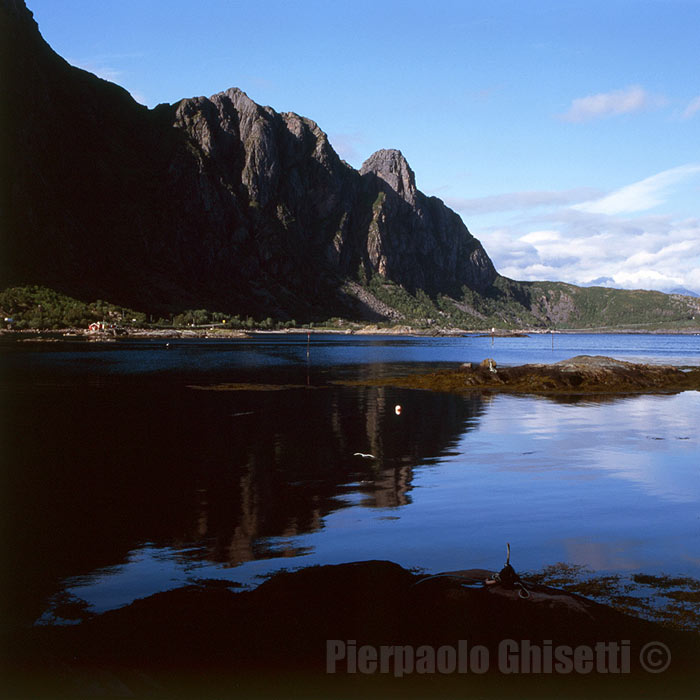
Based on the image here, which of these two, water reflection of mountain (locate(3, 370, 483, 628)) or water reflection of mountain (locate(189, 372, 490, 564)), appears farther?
water reflection of mountain (locate(189, 372, 490, 564))

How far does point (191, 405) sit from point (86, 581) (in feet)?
128

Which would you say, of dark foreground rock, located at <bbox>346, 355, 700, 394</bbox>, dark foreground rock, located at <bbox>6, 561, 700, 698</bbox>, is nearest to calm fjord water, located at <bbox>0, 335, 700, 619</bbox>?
dark foreground rock, located at <bbox>6, 561, 700, 698</bbox>

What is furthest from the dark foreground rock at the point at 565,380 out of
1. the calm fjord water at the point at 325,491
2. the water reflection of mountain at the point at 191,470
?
the calm fjord water at the point at 325,491

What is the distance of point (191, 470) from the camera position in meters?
28.6

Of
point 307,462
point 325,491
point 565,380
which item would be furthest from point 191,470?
point 565,380

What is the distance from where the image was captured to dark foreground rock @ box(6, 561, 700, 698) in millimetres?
10164

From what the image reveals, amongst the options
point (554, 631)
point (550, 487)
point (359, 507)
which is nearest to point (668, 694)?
point (554, 631)

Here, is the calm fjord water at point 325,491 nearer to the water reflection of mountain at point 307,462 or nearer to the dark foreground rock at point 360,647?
the water reflection of mountain at point 307,462

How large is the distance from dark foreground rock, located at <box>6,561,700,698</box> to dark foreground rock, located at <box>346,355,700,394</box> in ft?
184

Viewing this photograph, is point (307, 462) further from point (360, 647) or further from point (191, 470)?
point (360, 647)

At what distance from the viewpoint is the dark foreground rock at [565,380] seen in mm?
68375

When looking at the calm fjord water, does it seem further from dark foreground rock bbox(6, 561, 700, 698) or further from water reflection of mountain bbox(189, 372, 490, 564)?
dark foreground rock bbox(6, 561, 700, 698)

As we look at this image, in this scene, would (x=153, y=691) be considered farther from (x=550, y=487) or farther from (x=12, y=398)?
(x=12, y=398)

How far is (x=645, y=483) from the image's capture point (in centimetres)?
2658
